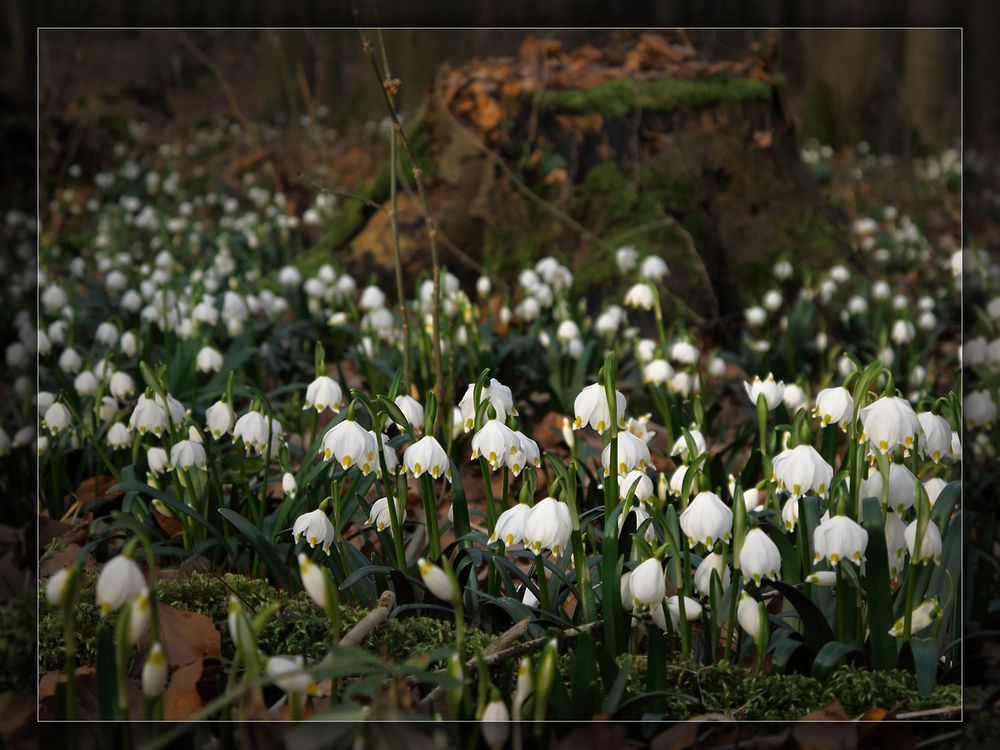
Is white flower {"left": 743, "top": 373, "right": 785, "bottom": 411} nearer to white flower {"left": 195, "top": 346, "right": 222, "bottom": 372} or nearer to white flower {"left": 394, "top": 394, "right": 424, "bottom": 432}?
white flower {"left": 394, "top": 394, "right": 424, "bottom": 432}

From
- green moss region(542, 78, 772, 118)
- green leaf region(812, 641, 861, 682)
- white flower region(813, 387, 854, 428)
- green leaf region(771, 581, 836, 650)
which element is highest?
green moss region(542, 78, 772, 118)

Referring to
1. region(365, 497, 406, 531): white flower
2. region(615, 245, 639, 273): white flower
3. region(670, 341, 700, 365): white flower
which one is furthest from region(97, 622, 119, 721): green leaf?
region(615, 245, 639, 273): white flower

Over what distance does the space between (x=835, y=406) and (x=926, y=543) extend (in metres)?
0.23

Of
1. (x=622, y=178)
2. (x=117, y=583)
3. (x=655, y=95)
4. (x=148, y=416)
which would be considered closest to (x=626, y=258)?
(x=622, y=178)

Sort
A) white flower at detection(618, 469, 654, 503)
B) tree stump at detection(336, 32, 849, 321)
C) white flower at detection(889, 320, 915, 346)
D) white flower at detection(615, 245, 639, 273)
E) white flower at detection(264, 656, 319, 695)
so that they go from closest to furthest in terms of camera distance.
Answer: white flower at detection(264, 656, 319, 695) → white flower at detection(618, 469, 654, 503) → white flower at detection(889, 320, 915, 346) → white flower at detection(615, 245, 639, 273) → tree stump at detection(336, 32, 849, 321)

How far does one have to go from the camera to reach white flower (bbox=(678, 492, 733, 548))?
4.58 ft

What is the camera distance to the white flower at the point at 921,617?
4.84ft

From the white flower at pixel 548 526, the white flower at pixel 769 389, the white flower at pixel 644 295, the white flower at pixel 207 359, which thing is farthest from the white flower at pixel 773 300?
the white flower at pixel 548 526

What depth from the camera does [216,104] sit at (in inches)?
380

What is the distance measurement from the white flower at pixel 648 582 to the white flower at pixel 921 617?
38cm

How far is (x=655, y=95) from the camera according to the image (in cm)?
393

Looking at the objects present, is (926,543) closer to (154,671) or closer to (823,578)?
(823,578)

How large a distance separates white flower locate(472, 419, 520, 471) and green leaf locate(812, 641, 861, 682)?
0.51 meters

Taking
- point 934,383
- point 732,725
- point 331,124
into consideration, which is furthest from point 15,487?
point 331,124
